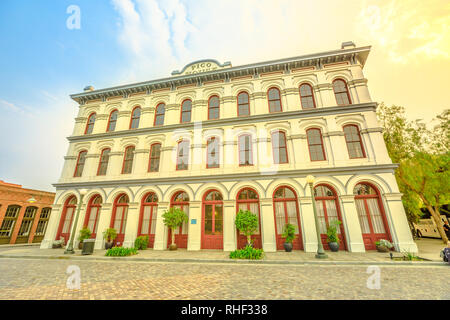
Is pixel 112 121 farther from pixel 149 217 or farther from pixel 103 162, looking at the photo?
pixel 149 217

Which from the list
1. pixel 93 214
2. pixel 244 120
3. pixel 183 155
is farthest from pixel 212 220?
pixel 93 214

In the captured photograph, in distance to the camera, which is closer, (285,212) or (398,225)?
(398,225)

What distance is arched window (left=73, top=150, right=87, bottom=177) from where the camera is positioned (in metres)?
16.1

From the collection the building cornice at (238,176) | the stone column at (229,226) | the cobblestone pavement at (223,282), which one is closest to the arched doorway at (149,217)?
the building cornice at (238,176)

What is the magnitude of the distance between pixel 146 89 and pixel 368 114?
58.7ft

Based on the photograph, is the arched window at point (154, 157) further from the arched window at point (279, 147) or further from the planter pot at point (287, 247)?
the planter pot at point (287, 247)

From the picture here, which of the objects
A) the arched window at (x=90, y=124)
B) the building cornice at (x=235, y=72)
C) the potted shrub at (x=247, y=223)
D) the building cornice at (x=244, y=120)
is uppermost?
the building cornice at (x=235, y=72)

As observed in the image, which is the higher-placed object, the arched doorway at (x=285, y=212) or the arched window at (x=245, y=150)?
the arched window at (x=245, y=150)

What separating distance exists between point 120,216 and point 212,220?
7204 millimetres

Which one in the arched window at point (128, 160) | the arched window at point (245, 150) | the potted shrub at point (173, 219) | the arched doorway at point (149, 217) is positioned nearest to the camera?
the potted shrub at point (173, 219)

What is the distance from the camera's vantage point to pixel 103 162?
16.0 meters

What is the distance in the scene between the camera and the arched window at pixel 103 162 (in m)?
15.7

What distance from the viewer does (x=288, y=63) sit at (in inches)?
575

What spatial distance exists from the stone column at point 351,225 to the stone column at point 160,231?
11418mm
